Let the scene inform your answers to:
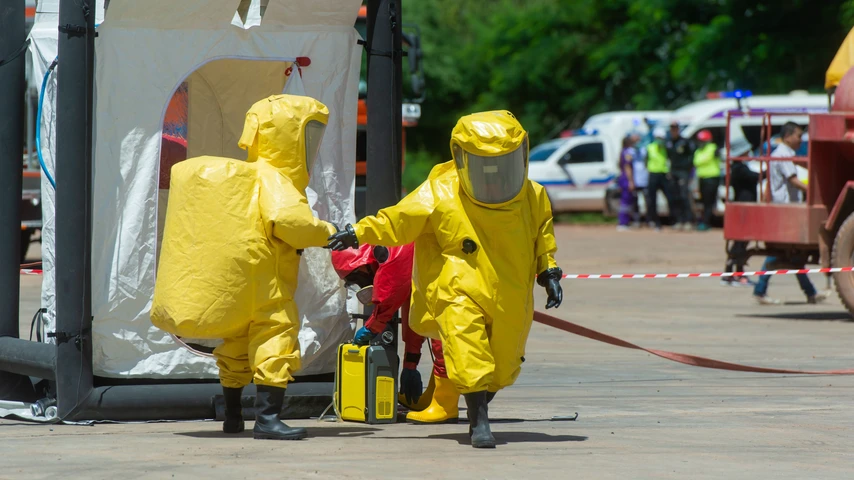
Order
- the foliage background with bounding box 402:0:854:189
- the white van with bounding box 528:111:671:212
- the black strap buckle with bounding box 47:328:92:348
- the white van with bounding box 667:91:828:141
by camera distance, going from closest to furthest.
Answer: the black strap buckle with bounding box 47:328:92:348 < the white van with bounding box 667:91:828:141 < the white van with bounding box 528:111:671:212 < the foliage background with bounding box 402:0:854:189

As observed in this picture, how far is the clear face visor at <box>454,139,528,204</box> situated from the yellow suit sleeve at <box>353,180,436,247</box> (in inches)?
9.2

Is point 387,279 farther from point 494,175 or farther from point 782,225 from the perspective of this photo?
point 782,225

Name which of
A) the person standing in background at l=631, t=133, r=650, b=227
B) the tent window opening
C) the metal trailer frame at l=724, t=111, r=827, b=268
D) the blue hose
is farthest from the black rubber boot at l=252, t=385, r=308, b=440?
the person standing in background at l=631, t=133, r=650, b=227

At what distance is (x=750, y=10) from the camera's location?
33062mm

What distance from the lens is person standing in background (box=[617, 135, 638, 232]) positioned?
26.4 meters

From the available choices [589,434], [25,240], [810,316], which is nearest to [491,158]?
[589,434]

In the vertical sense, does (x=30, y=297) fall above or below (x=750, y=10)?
below

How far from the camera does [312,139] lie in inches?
269

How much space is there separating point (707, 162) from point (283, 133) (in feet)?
62.6

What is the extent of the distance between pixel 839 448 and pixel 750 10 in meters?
27.9

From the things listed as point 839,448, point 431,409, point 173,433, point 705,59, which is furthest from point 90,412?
point 705,59

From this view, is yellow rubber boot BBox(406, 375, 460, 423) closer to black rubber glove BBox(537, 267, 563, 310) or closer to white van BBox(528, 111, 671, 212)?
black rubber glove BBox(537, 267, 563, 310)

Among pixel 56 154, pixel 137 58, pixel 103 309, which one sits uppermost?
pixel 137 58

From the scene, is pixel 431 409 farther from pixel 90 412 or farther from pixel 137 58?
pixel 137 58
